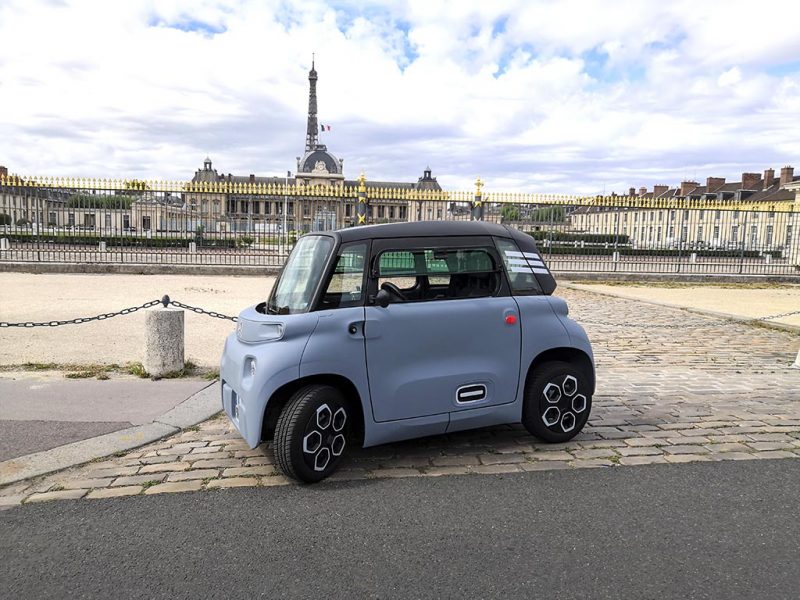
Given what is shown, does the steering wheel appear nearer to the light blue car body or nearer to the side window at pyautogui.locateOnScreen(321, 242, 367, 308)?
the light blue car body

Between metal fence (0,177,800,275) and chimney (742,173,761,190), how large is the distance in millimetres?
52894

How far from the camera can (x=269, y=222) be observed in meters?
24.0

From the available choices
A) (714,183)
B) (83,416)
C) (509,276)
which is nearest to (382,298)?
(509,276)

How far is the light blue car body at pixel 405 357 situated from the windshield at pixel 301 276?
12cm

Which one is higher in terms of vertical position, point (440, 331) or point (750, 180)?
point (750, 180)

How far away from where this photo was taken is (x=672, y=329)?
11.2 m

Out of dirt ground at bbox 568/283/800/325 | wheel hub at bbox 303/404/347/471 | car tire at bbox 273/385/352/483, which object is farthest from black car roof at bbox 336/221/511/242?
dirt ground at bbox 568/283/800/325

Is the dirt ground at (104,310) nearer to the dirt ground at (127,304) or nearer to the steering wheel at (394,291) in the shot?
the dirt ground at (127,304)

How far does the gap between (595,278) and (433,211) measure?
645 centimetres

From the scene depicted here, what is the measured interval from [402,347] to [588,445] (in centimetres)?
177

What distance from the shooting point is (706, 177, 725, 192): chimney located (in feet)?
248

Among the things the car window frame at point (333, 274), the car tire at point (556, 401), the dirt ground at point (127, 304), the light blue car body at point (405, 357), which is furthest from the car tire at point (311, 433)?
the dirt ground at point (127, 304)

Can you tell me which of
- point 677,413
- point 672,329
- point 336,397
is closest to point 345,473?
point 336,397

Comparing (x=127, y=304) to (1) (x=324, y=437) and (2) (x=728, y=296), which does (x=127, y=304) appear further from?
(2) (x=728, y=296)
